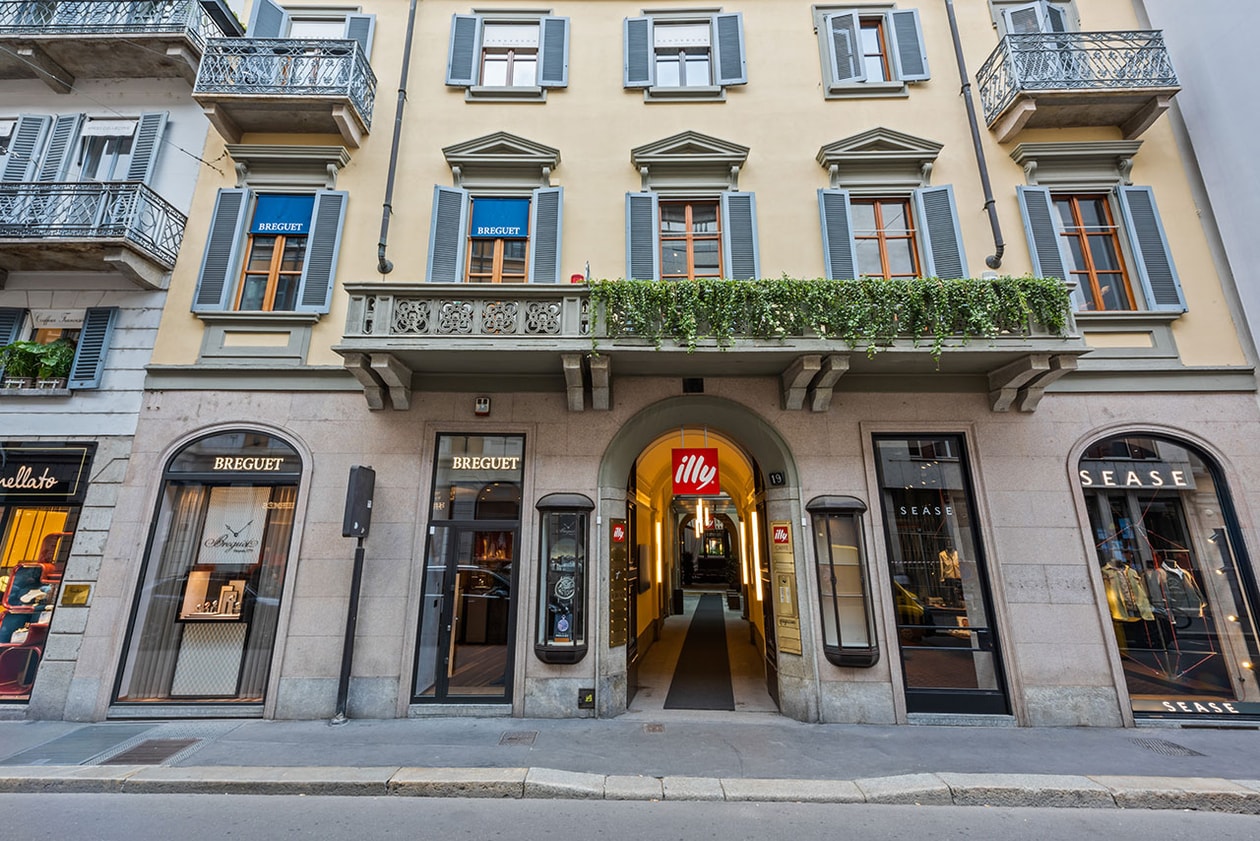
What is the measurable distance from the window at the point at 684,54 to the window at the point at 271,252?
593 cm

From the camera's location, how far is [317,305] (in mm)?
8352

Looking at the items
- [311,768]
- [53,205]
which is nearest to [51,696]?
[311,768]

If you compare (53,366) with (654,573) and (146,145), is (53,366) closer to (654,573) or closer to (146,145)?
(146,145)

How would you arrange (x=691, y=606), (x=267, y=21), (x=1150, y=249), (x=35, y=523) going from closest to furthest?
(x=35, y=523)
(x=1150, y=249)
(x=267, y=21)
(x=691, y=606)

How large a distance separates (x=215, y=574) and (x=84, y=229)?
5723mm

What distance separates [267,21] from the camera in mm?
9680

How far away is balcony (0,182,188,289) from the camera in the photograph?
7953 millimetres

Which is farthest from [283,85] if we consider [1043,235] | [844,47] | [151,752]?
[1043,235]

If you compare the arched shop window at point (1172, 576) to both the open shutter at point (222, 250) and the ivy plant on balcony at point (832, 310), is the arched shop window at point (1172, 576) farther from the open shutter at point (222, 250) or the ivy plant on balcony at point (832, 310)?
the open shutter at point (222, 250)

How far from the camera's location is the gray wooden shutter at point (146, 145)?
29.2 ft

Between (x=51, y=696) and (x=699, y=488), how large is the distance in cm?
950

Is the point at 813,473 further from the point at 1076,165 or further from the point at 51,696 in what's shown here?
the point at 51,696

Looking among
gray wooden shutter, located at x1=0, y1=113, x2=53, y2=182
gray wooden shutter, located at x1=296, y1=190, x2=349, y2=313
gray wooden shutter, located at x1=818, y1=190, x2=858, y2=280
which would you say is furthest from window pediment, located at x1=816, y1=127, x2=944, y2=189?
gray wooden shutter, located at x1=0, y1=113, x2=53, y2=182

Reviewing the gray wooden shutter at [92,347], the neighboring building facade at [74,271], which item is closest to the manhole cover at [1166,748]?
the neighboring building facade at [74,271]
